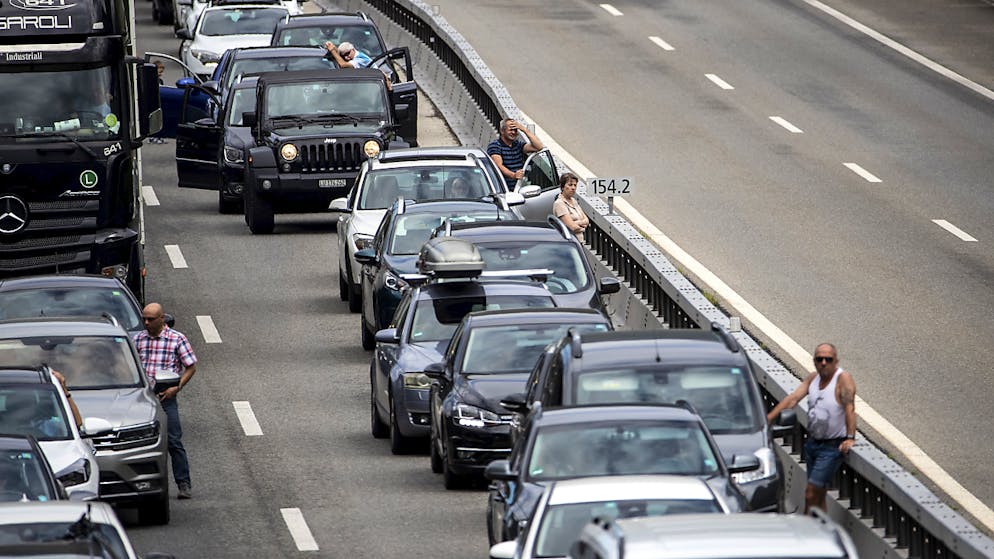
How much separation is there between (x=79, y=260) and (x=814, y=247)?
10418 millimetres

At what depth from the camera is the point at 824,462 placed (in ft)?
51.6

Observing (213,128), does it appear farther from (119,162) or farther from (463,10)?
(463,10)

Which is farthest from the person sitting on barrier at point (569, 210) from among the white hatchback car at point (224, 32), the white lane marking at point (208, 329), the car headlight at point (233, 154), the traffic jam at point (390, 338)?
the white hatchback car at point (224, 32)

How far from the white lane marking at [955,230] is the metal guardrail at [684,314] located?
16.9 feet

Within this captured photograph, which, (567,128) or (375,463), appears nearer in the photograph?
(375,463)

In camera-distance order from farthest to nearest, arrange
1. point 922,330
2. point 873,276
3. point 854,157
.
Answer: point 854,157, point 873,276, point 922,330

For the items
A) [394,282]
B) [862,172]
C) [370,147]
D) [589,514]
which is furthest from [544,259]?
[862,172]

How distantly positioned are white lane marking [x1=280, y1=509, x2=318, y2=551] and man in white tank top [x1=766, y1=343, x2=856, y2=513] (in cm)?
372

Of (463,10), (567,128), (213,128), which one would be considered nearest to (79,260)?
(213,128)

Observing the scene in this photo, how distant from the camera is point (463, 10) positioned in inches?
2018

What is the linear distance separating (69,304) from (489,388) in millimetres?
5040

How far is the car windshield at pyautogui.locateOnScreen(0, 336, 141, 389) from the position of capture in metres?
18.6

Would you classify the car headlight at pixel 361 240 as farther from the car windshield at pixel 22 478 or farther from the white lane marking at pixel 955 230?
the car windshield at pixel 22 478

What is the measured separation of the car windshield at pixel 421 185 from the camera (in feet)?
89.9
